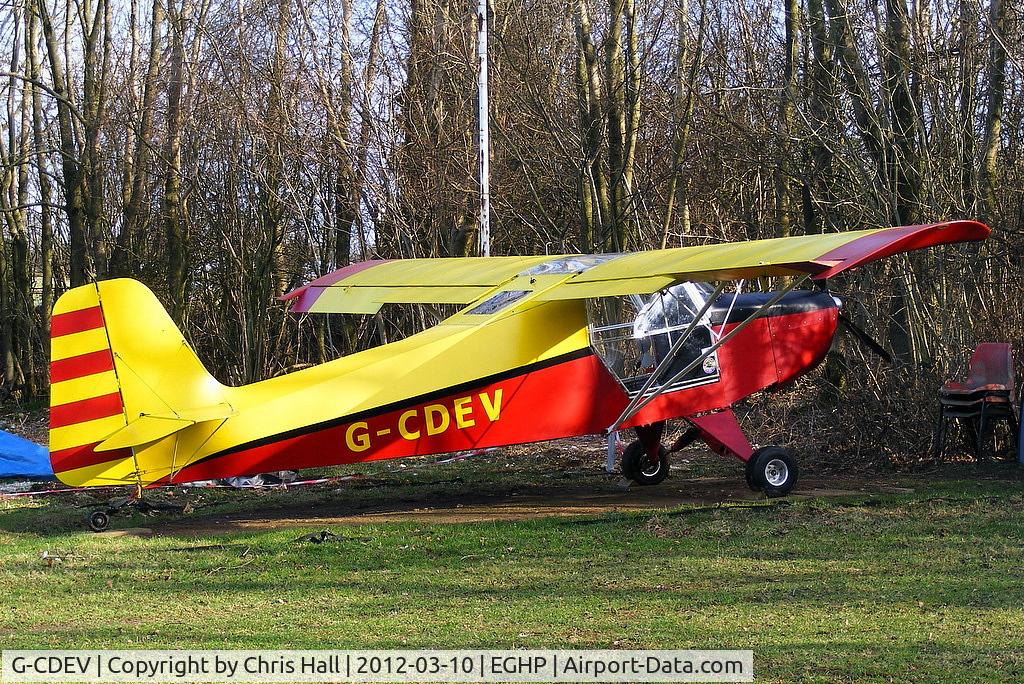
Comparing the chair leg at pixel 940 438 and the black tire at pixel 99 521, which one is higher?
the black tire at pixel 99 521

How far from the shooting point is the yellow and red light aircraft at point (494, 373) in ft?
25.3

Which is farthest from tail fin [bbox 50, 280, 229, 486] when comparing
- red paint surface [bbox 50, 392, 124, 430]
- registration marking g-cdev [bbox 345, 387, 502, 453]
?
registration marking g-cdev [bbox 345, 387, 502, 453]

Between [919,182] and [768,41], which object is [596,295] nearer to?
[919,182]

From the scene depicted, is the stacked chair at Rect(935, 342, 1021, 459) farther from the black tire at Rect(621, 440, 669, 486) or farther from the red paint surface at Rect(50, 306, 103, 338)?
the red paint surface at Rect(50, 306, 103, 338)

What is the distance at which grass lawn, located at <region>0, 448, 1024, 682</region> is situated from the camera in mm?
5066

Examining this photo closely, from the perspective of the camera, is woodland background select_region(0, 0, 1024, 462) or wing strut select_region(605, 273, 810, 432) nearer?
wing strut select_region(605, 273, 810, 432)

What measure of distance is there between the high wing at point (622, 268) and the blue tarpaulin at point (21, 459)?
320 cm

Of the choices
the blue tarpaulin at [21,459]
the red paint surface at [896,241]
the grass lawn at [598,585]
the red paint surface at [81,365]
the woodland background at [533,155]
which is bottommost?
the grass lawn at [598,585]

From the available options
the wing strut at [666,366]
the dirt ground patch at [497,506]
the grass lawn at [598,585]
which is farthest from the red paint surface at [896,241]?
the dirt ground patch at [497,506]

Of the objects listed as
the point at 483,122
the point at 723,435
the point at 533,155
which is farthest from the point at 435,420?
the point at 533,155

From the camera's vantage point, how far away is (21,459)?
1136cm

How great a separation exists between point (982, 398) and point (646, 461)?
3049mm

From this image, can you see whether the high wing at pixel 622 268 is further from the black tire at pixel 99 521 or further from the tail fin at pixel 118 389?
the black tire at pixel 99 521

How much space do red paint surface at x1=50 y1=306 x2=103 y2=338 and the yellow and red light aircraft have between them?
0.04ft
